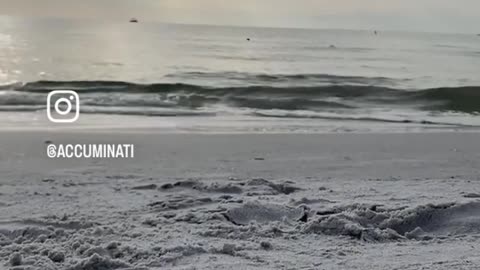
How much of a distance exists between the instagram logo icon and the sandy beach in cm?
338

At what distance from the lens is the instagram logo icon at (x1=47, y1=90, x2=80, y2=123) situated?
9797 mm

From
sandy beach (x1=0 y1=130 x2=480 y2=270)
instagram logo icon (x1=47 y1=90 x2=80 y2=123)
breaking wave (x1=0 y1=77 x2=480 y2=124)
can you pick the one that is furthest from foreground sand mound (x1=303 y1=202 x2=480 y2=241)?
breaking wave (x1=0 y1=77 x2=480 y2=124)

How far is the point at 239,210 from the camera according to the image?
3.50 m

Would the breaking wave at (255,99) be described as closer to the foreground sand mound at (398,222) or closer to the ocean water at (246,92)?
the ocean water at (246,92)

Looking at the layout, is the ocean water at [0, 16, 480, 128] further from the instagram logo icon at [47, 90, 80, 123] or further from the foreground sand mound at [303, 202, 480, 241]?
the foreground sand mound at [303, 202, 480, 241]

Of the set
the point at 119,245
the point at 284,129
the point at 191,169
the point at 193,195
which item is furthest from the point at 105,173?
the point at 284,129

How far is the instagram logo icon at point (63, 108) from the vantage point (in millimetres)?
9797

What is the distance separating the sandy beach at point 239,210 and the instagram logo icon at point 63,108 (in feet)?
11.1

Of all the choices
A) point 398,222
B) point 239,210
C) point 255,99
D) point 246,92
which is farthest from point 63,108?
point 398,222

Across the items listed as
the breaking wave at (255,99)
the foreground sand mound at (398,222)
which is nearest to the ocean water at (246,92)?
the breaking wave at (255,99)

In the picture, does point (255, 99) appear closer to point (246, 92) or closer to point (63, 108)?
point (246, 92)

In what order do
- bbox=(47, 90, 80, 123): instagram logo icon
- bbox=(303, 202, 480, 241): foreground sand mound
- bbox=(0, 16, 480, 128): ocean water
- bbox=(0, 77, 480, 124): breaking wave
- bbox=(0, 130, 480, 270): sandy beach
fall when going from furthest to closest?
bbox=(0, 77, 480, 124): breaking wave < bbox=(0, 16, 480, 128): ocean water < bbox=(47, 90, 80, 123): instagram logo icon < bbox=(303, 202, 480, 241): foreground sand mound < bbox=(0, 130, 480, 270): sandy beach

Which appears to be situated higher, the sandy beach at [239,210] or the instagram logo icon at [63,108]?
the instagram logo icon at [63,108]

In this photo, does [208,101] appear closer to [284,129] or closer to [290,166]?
[284,129]
